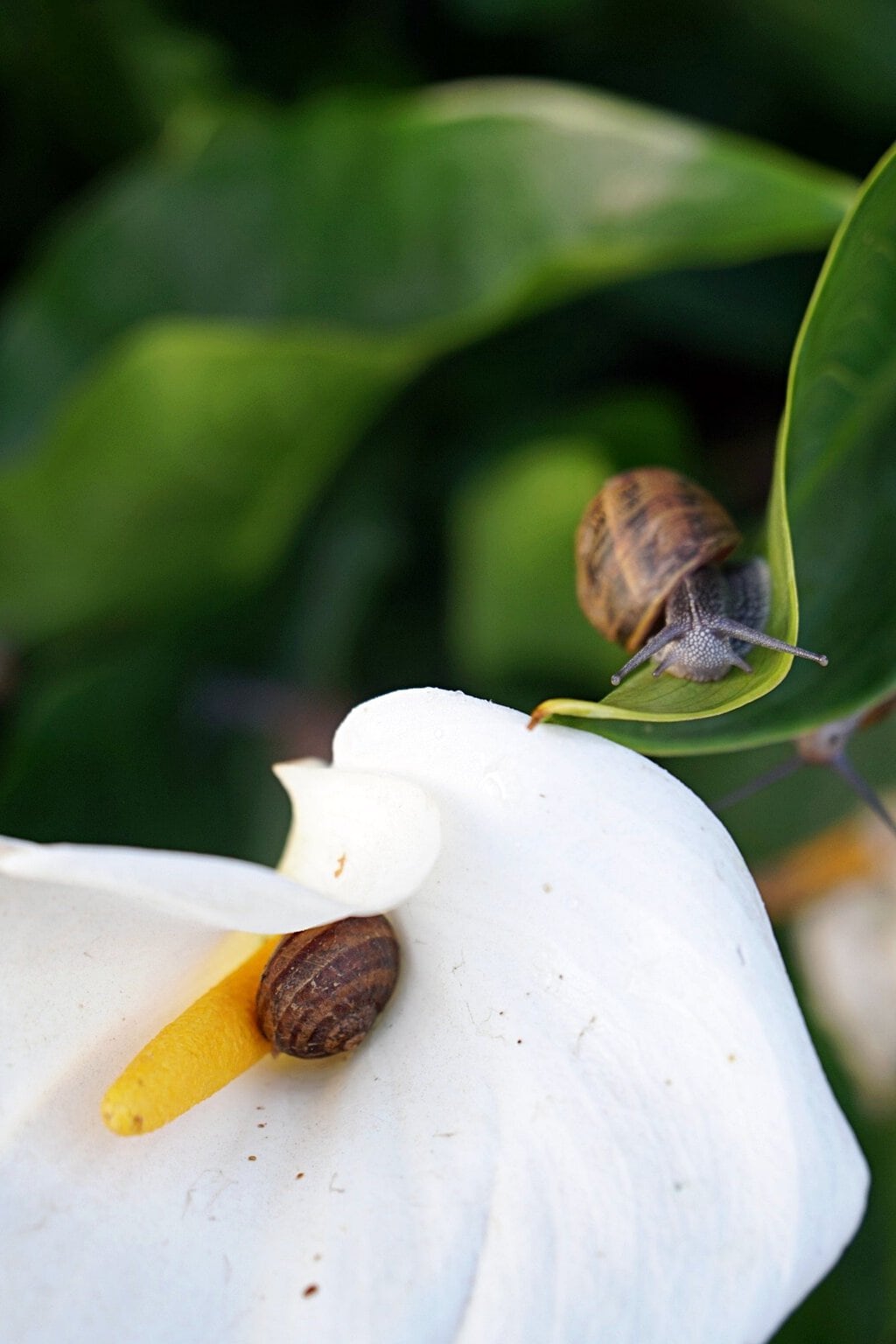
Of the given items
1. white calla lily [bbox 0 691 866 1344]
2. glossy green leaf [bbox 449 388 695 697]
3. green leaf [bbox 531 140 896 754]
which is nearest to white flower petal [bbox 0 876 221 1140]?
white calla lily [bbox 0 691 866 1344]

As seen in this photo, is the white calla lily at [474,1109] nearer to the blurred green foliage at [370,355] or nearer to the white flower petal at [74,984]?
the white flower petal at [74,984]

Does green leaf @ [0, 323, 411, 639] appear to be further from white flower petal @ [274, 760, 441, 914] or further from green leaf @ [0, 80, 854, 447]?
white flower petal @ [274, 760, 441, 914]

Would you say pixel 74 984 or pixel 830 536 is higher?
pixel 830 536

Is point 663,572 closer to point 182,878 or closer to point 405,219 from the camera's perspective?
point 182,878

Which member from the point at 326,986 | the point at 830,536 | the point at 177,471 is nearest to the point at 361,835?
the point at 326,986

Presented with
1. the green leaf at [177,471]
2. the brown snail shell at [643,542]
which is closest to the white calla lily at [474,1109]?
the brown snail shell at [643,542]

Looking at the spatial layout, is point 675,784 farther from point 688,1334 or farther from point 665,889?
point 688,1334

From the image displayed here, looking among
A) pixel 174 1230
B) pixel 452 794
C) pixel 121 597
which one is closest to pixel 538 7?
pixel 121 597

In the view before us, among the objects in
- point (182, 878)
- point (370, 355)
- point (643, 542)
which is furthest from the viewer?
point (370, 355)
